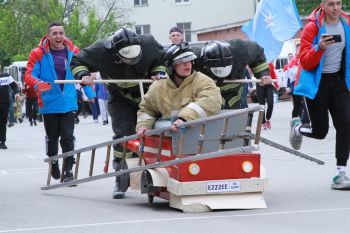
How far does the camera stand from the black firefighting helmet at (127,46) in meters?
9.86

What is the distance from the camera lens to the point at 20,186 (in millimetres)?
11906

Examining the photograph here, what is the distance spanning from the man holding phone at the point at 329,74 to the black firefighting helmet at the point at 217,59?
0.75 meters

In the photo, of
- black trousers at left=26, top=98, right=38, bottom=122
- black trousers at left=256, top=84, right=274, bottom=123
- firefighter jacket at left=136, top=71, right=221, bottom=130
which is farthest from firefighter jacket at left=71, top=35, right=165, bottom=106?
black trousers at left=26, top=98, right=38, bottom=122

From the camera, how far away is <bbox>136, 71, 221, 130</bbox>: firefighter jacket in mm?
8789

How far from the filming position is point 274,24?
21.5 metres

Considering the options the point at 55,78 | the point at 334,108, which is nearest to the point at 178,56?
the point at 334,108

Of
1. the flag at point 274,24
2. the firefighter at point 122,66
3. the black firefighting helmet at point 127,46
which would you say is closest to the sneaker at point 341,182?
the firefighter at point 122,66

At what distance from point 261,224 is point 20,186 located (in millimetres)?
4781

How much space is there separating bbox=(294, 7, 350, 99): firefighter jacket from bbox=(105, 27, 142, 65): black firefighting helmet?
1.58m

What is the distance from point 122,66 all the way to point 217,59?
106 cm

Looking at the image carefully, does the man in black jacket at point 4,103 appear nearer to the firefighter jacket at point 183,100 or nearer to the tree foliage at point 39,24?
the firefighter jacket at point 183,100

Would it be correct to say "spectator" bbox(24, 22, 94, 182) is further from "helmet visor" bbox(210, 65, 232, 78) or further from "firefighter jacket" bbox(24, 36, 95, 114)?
"helmet visor" bbox(210, 65, 232, 78)

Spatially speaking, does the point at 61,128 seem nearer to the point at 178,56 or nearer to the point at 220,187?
the point at 178,56

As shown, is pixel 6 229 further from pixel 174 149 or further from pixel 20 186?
pixel 20 186
